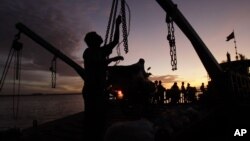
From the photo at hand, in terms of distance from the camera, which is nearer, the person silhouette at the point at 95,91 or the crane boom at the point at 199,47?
the person silhouette at the point at 95,91

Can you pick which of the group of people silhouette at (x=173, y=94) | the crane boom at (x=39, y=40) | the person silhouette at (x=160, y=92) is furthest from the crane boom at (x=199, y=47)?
the person silhouette at (x=160, y=92)

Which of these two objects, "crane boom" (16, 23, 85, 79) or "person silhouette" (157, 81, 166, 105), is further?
"person silhouette" (157, 81, 166, 105)

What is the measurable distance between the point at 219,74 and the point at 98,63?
19.1 feet

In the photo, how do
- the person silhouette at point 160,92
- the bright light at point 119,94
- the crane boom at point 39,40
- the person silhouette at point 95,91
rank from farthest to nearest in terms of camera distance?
the person silhouette at point 160,92
the bright light at point 119,94
the crane boom at point 39,40
the person silhouette at point 95,91

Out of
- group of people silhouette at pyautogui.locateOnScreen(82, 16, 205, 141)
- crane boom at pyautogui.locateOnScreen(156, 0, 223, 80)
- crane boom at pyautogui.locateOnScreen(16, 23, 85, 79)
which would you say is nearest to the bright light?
crane boom at pyautogui.locateOnScreen(16, 23, 85, 79)

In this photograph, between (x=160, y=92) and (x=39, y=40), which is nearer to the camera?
(x=39, y=40)

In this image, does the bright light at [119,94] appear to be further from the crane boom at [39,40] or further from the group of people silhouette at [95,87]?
the group of people silhouette at [95,87]

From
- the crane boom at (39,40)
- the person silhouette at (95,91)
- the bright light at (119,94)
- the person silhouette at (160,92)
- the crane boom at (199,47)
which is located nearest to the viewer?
the person silhouette at (95,91)

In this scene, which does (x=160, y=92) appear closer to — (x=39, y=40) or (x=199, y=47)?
(x=199, y=47)

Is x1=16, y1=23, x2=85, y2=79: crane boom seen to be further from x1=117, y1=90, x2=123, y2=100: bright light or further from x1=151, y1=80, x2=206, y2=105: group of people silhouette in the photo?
x1=151, y1=80, x2=206, y2=105: group of people silhouette

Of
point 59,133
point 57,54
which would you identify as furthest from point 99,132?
point 57,54

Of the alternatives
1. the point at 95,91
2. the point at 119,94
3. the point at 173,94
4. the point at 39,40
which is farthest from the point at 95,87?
the point at 173,94

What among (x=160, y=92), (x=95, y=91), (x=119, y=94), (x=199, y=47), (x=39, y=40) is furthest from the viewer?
(x=160, y=92)

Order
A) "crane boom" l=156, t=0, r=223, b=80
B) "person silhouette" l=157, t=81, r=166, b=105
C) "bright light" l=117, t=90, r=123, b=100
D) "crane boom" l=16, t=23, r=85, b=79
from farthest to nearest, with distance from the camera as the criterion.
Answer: "person silhouette" l=157, t=81, r=166, b=105 < "bright light" l=117, t=90, r=123, b=100 < "crane boom" l=16, t=23, r=85, b=79 < "crane boom" l=156, t=0, r=223, b=80
